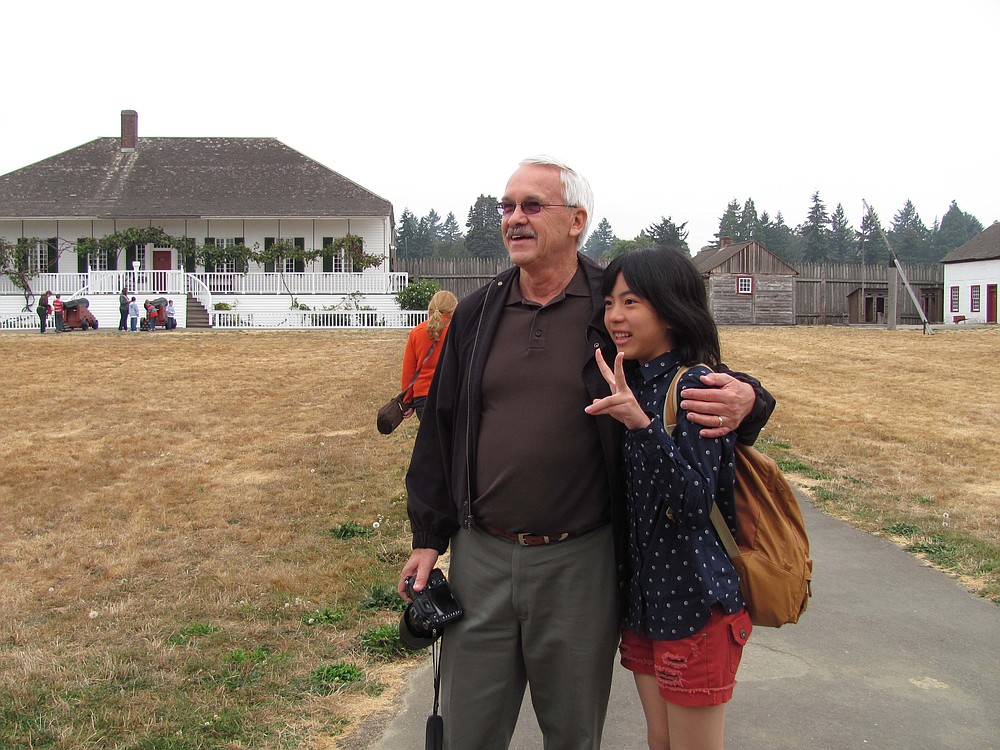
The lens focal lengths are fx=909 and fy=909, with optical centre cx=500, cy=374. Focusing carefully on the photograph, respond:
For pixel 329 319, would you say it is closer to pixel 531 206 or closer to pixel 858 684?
pixel 858 684

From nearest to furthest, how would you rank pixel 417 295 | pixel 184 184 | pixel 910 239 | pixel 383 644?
1. pixel 383 644
2. pixel 417 295
3. pixel 184 184
4. pixel 910 239

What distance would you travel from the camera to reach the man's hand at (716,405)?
2452mm

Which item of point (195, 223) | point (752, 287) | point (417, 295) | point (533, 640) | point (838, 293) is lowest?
point (533, 640)

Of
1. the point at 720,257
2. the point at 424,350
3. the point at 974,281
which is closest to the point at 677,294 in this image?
the point at 424,350

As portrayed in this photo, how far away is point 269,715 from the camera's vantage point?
401cm

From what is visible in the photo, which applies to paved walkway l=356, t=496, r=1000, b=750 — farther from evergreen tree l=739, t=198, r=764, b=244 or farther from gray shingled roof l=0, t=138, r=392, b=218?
evergreen tree l=739, t=198, r=764, b=244

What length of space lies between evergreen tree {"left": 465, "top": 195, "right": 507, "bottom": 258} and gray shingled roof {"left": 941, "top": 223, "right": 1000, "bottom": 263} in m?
49.7

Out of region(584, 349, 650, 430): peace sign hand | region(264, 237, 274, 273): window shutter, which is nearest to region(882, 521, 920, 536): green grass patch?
region(584, 349, 650, 430): peace sign hand

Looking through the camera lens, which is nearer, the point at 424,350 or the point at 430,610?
the point at 430,610

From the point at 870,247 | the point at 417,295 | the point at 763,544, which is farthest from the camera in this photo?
the point at 870,247

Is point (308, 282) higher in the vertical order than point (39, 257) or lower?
lower

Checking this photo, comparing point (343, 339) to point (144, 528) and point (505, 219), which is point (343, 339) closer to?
point (144, 528)

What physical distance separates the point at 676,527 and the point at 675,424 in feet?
0.98

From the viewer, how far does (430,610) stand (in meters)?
2.86
